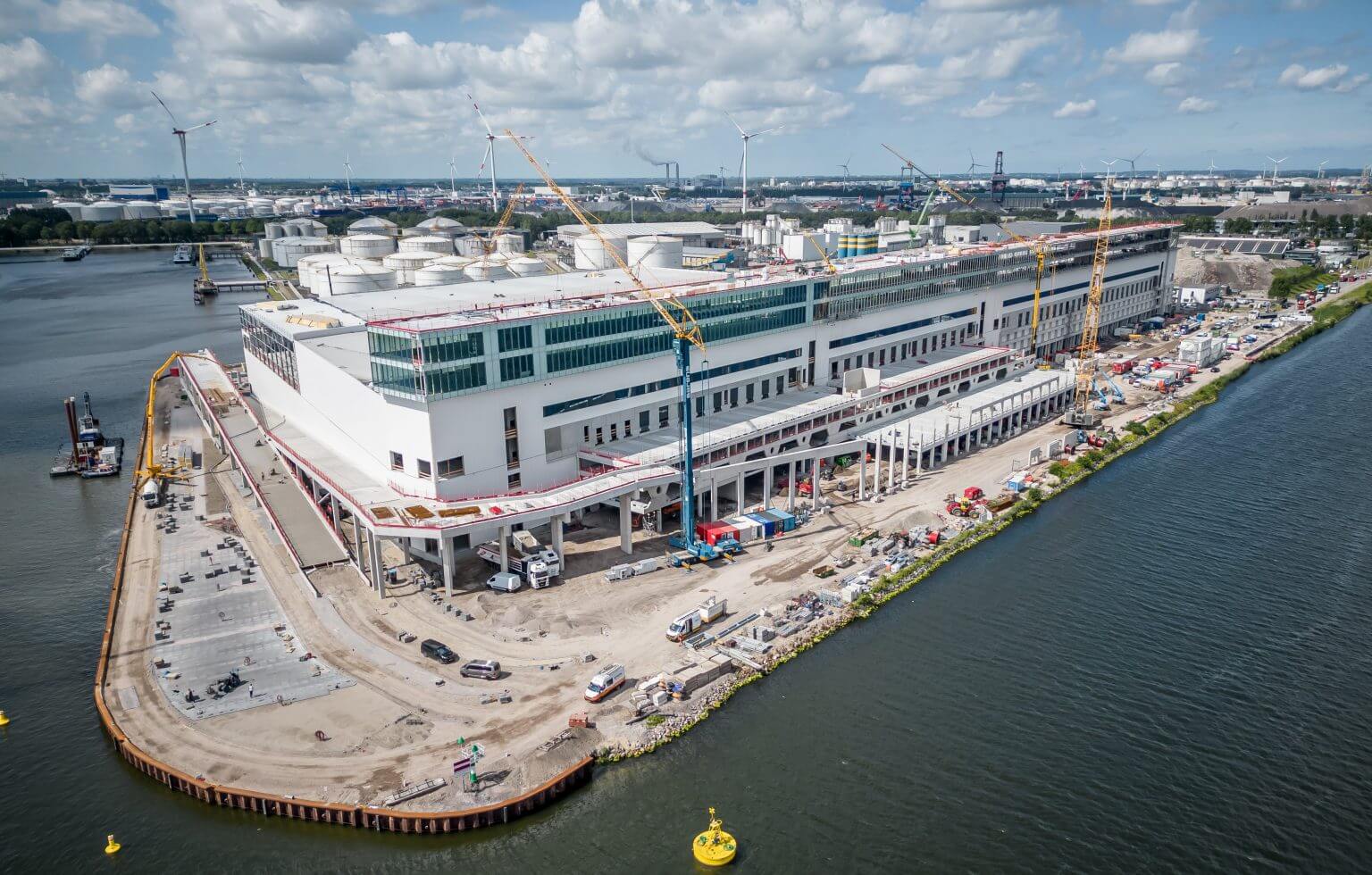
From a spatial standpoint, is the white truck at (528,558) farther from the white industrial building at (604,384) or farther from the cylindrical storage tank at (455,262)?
the cylindrical storage tank at (455,262)

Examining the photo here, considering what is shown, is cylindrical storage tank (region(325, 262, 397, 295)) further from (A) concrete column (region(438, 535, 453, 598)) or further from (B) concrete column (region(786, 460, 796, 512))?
(B) concrete column (region(786, 460, 796, 512))

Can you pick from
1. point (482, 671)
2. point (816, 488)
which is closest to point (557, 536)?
point (482, 671)

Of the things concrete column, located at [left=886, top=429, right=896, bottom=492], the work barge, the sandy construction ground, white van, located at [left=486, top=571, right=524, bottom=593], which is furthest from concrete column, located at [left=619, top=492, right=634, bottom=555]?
concrete column, located at [left=886, top=429, right=896, bottom=492]

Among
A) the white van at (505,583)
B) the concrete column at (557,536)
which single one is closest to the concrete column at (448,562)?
the white van at (505,583)

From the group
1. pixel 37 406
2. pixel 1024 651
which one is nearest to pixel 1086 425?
pixel 1024 651

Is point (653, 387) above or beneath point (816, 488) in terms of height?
above

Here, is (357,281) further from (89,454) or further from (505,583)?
(505,583)

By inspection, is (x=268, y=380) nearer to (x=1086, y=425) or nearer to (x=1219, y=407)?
(x=1086, y=425)
